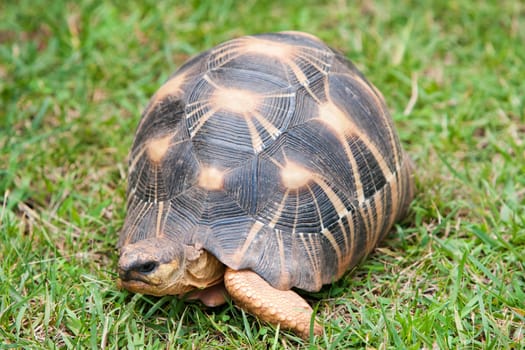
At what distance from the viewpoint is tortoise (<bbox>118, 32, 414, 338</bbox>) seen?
2658 mm

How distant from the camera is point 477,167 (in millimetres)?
3744

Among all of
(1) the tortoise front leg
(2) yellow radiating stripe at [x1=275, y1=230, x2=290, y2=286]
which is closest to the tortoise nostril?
(1) the tortoise front leg

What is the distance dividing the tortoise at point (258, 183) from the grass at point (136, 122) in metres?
0.20

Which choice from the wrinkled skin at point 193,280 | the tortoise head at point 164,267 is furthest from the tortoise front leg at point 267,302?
the tortoise head at point 164,267

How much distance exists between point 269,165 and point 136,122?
5.19ft

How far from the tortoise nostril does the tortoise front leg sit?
28 cm

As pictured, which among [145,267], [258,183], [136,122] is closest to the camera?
[145,267]

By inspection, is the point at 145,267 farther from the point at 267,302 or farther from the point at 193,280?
the point at 267,302

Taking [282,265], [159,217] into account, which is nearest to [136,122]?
[159,217]

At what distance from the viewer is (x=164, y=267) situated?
8.54 ft

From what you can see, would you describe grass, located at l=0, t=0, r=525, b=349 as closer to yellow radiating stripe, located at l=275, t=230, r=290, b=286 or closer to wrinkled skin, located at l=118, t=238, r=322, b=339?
wrinkled skin, located at l=118, t=238, r=322, b=339

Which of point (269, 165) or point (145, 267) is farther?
point (269, 165)

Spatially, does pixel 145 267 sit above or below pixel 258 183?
below

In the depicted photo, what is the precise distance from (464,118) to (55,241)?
2.39 meters
